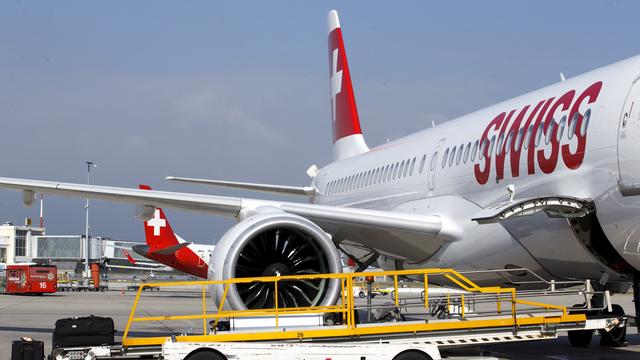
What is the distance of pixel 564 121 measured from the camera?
1065cm

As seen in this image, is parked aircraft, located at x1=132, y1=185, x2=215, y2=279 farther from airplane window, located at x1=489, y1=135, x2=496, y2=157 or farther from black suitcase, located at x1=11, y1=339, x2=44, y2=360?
black suitcase, located at x1=11, y1=339, x2=44, y2=360

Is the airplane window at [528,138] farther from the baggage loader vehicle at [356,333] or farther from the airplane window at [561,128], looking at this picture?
the baggage loader vehicle at [356,333]

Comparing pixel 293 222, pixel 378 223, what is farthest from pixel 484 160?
pixel 293 222

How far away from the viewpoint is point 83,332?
9.88m

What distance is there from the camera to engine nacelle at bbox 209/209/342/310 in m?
11.9

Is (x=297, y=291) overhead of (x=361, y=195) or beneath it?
beneath

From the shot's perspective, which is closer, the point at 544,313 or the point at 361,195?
the point at 544,313

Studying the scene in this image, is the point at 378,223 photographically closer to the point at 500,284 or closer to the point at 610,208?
the point at 500,284

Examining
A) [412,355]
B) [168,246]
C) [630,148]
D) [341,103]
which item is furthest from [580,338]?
[168,246]

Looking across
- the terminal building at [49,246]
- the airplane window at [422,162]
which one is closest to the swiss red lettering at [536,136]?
the airplane window at [422,162]

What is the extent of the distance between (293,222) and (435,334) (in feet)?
Answer: 10.8

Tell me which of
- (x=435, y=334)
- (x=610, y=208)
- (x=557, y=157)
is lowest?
(x=435, y=334)

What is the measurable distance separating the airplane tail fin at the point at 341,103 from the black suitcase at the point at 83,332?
1119cm

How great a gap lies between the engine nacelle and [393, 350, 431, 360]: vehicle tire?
2786 mm
